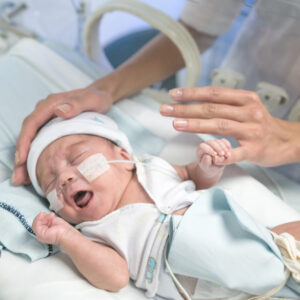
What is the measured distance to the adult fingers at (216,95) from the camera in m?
1.05

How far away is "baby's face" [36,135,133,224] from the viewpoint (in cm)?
95

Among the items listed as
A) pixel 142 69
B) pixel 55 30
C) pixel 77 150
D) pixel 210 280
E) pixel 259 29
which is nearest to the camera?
pixel 210 280

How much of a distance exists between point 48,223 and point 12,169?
0.38m

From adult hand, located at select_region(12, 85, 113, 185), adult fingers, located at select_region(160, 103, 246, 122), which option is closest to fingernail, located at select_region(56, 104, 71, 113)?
adult hand, located at select_region(12, 85, 113, 185)

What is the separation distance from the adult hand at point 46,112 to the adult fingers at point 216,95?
0.32 m

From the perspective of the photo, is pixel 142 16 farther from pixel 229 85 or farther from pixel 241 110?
pixel 241 110

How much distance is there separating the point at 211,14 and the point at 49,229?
1091 mm

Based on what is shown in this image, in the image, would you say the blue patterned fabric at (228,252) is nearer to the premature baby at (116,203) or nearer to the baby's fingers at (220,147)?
the premature baby at (116,203)

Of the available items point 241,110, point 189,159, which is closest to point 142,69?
point 189,159

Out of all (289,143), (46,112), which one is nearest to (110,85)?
(46,112)

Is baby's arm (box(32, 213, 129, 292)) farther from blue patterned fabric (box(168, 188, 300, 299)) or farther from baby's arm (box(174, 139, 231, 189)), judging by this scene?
baby's arm (box(174, 139, 231, 189))

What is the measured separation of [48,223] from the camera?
87 cm

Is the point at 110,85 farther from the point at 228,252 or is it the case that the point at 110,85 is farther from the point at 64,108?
the point at 228,252

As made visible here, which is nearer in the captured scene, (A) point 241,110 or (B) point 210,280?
(B) point 210,280
